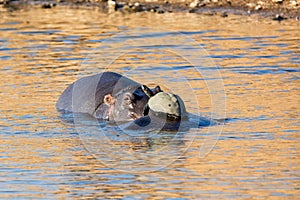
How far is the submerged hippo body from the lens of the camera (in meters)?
9.52

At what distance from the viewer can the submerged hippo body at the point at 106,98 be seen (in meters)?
9.52

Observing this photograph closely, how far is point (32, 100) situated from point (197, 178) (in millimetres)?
4220

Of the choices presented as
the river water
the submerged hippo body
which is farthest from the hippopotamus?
the river water

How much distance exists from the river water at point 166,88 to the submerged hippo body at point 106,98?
0.99 ft

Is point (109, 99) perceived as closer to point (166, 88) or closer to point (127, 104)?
point (127, 104)

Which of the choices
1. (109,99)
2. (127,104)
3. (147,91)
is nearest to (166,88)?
(109,99)

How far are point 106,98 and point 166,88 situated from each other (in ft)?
5.17

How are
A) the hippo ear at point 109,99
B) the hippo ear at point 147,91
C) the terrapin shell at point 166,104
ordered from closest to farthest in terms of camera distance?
the terrapin shell at point 166,104 < the hippo ear at point 147,91 < the hippo ear at point 109,99

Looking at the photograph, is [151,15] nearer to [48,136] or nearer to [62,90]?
[62,90]

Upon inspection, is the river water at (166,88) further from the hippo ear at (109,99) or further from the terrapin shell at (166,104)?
the hippo ear at (109,99)

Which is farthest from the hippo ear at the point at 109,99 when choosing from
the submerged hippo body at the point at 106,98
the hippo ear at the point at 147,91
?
the hippo ear at the point at 147,91

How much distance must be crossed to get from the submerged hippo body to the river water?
30cm

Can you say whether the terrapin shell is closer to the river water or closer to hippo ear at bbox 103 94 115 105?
the river water

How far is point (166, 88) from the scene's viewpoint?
11320mm
